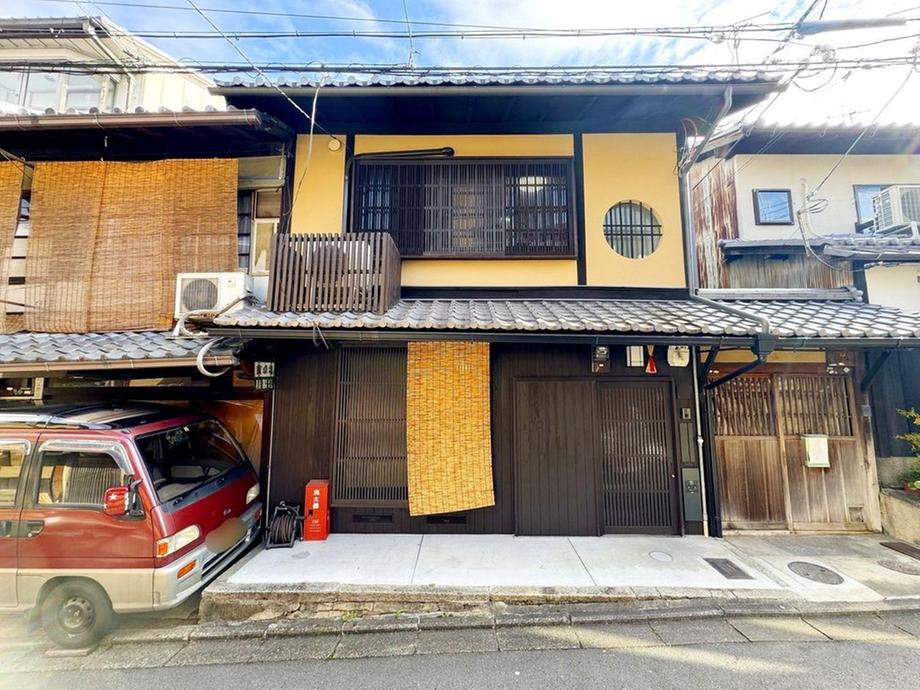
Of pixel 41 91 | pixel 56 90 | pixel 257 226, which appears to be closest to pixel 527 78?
pixel 257 226

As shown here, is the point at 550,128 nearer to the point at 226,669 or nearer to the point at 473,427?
the point at 473,427

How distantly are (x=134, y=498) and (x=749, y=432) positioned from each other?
7.78 meters

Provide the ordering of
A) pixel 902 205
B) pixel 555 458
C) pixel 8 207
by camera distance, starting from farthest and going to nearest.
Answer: pixel 902 205
pixel 8 207
pixel 555 458

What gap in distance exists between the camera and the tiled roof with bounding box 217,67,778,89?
17.1ft

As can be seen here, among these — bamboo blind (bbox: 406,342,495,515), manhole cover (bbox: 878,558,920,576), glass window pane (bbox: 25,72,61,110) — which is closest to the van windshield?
bamboo blind (bbox: 406,342,495,515)

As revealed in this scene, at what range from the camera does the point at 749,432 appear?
223 inches

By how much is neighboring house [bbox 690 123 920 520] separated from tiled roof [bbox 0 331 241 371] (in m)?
8.05

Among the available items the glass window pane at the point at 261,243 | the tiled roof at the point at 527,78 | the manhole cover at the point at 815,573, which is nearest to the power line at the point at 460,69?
the tiled roof at the point at 527,78

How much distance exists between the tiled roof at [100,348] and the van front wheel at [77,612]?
2372mm

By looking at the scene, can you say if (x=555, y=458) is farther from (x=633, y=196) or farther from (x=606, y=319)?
(x=633, y=196)

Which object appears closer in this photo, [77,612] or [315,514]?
[77,612]

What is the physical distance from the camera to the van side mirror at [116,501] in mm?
3393

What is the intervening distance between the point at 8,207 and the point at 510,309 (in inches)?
326

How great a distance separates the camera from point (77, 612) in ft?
11.5
